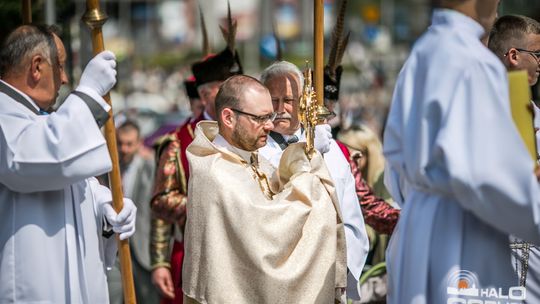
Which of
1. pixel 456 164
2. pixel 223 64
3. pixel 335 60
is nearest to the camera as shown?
pixel 456 164

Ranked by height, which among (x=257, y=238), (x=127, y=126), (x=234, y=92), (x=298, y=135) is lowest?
(x=127, y=126)

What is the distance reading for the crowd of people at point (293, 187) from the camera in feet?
13.1

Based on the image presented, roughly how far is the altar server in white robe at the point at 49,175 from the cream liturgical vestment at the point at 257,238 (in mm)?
356

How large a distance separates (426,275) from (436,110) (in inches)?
23.0

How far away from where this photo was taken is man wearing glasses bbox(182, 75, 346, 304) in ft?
15.8

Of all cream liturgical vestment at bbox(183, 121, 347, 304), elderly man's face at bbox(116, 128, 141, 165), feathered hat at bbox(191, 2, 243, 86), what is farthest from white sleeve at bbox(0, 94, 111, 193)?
elderly man's face at bbox(116, 128, 141, 165)

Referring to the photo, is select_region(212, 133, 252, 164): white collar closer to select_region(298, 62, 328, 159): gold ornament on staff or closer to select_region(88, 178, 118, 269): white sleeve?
select_region(298, 62, 328, 159): gold ornament on staff

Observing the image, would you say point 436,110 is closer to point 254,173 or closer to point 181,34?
point 254,173

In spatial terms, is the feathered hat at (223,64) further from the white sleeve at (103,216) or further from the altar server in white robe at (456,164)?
the altar server in white robe at (456,164)

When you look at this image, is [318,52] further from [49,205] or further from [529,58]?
[49,205]

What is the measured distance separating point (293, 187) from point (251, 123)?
15.5 inches

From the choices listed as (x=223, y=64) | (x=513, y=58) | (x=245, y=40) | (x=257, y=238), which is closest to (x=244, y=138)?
(x=257, y=238)

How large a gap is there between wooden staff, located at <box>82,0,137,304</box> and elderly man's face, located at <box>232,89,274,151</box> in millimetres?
536

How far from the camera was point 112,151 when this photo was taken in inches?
199
